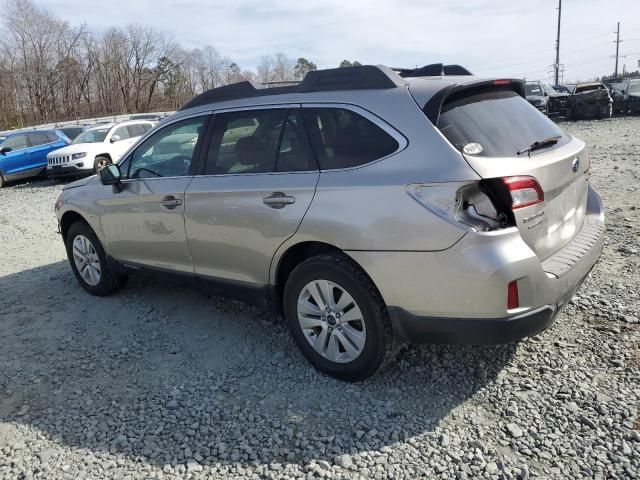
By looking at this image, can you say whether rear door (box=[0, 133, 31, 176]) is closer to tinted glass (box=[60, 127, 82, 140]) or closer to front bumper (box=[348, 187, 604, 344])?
tinted glass (box=[60, 127, 82, 140])

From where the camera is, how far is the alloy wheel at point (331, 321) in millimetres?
3250

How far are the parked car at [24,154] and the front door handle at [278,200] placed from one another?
15.5 meters

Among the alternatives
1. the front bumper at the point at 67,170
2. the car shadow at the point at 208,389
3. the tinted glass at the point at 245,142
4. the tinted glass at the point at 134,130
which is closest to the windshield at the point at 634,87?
the tinted glass at the point at 134,130

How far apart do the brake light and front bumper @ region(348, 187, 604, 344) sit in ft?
0.58

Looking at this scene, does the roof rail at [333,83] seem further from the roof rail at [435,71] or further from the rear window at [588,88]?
the rear window at [588,88]

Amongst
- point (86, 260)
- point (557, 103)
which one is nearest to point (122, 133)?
point (86, 260)

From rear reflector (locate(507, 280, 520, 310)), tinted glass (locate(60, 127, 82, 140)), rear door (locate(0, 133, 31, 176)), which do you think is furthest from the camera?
tinted glass (locate(60, 127, 82, 140))

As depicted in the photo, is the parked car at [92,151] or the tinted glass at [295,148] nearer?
the tinted glass at [295,148]

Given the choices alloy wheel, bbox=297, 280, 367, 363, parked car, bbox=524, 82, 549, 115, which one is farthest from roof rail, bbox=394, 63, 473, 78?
parked car, bbox=524, 82, 549, 115

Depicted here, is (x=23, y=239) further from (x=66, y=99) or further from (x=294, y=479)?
(x=66, y=99)

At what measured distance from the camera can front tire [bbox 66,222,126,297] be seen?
515 cm

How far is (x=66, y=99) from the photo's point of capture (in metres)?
56.5

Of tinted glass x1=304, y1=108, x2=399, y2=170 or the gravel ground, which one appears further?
tinted glass x1=304, y1=108, x2=399, y2=170

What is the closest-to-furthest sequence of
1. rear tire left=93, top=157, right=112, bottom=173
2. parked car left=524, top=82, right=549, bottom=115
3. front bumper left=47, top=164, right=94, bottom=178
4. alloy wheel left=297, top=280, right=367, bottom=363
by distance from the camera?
alloy wheel left=297, top=280, right=367, bottom=363 < front bumper left=47, top=164, right=94, bottom=178 < rear tire left=93, top=157, right=112, bottom=173 < parked car left=524, top=82, right=549, bottom=115
